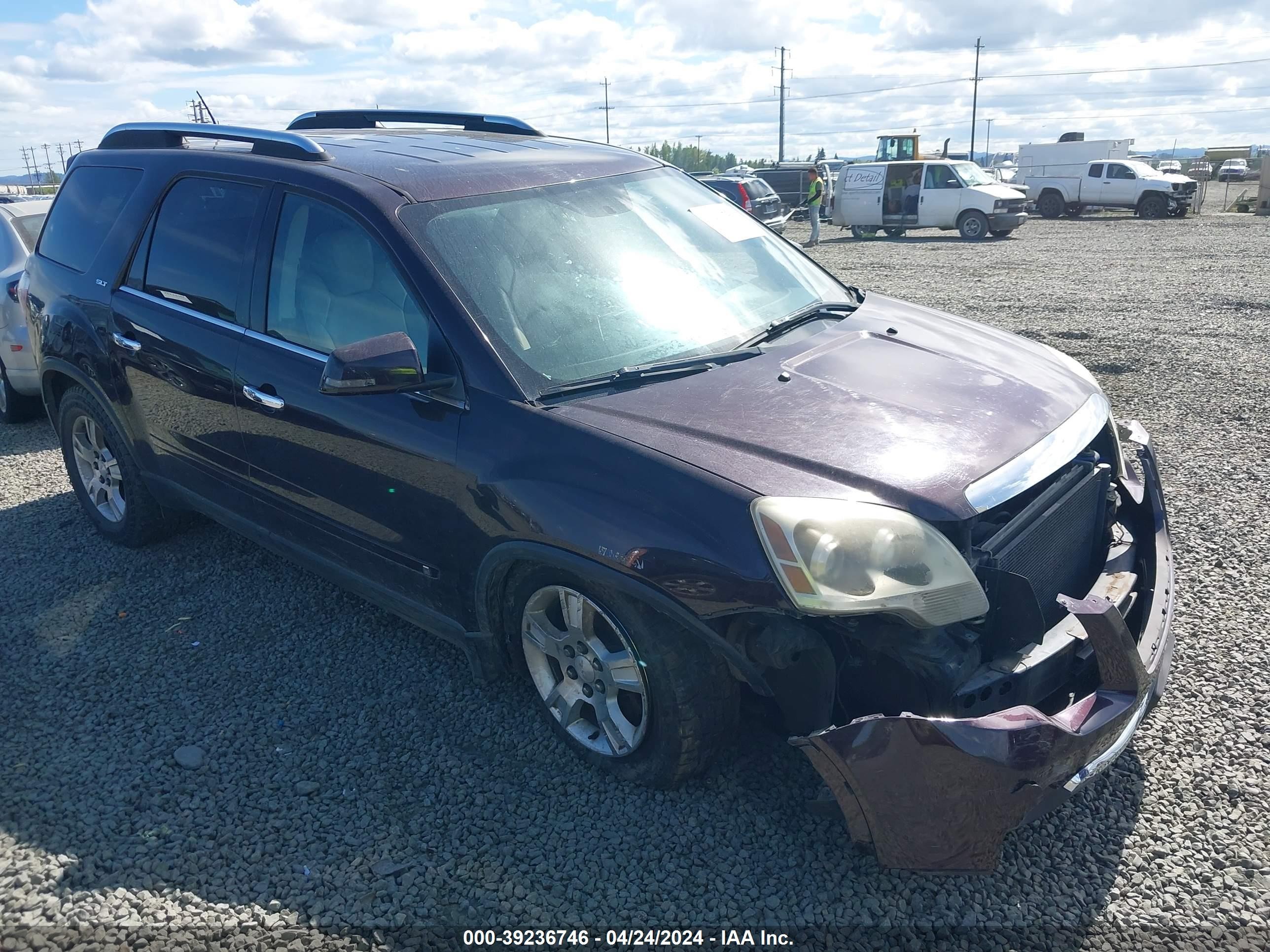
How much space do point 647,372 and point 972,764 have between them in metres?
1.51

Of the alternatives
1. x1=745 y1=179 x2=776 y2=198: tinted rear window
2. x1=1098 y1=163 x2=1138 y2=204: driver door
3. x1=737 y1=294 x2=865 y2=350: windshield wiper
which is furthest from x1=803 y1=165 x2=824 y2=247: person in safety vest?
x1=737 y1=294 x2=865 y2=350: windshield wiper

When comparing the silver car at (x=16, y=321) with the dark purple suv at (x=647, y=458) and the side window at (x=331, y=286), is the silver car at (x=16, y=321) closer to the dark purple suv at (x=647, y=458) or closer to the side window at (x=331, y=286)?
the dark purple suv at (x=647, y=458)

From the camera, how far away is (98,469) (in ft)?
16.8

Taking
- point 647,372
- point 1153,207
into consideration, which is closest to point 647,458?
point 647,372

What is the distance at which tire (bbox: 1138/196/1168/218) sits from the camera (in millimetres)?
28516

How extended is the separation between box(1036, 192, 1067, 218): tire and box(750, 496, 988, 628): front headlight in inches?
1245

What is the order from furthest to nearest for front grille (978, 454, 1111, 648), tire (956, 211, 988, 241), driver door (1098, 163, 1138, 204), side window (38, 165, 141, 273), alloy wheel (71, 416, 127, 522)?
A: driver door (1098, 163, 1138, 204)
tire (956, 211, 988, 241)
alloy wheel (71, 416, 127, 522)
side window (38, 165, 141, 273)
front grille (978, 454, 1111, 648)

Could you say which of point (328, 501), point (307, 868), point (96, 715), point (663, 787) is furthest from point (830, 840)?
point (96, 715)

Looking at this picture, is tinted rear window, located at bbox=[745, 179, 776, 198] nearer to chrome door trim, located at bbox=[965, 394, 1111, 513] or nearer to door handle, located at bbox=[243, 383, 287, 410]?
door handle, located at bbox=[243, 383, 287, 410]

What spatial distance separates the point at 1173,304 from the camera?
11.8 m

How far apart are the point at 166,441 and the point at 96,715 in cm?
130

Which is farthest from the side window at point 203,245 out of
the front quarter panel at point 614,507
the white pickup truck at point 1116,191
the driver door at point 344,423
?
the white pickup truck at point 1116,191

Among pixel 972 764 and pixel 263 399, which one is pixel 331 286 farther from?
pixel 972 764

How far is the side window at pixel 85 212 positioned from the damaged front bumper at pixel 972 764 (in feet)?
13.5
